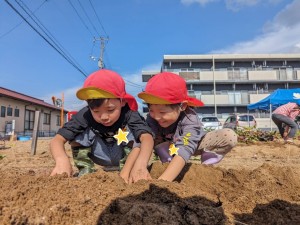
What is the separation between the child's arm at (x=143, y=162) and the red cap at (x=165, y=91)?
31 centimetres

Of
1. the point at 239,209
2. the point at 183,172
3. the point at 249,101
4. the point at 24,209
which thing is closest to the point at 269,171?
the point at 183,172

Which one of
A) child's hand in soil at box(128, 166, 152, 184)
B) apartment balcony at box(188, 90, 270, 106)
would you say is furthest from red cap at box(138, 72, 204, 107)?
apartment balcony at box(188, 90, 270, 106)

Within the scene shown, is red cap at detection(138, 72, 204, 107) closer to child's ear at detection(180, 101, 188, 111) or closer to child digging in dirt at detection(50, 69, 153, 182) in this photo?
child's ear at detection(180, 101, 188, 111)

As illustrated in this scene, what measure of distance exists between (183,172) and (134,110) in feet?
2.36

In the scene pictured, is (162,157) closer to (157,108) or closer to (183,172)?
(183,172)

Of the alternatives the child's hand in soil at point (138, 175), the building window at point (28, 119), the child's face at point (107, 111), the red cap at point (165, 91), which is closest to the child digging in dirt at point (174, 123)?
the red cap at point (165, 91)

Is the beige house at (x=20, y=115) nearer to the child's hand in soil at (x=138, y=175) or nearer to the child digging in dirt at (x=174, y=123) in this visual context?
the child digging in dirt at (x=174, y=123)

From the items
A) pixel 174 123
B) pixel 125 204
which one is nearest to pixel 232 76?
pixel 174 123

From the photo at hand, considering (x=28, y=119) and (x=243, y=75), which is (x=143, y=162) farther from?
(x=243, y=75)

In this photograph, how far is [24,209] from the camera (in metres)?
1.27

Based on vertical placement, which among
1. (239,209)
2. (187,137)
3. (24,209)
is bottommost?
(239,209)

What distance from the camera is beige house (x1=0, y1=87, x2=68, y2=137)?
24047 mm

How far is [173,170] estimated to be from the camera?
243cm

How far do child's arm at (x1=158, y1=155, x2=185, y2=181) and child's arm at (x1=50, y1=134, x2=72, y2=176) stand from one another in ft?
2.33
